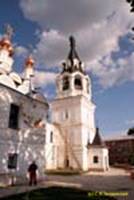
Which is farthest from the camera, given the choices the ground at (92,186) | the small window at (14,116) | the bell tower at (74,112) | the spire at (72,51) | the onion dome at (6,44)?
the spire at (72,51)

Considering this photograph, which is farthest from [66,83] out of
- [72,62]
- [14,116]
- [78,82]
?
[14,116]

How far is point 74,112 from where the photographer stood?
139ft

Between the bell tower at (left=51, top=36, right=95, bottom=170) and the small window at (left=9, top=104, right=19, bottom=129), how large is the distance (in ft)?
74.8

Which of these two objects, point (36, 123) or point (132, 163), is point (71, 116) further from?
point (36, 123)

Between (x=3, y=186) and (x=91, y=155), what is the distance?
2629 centimetres

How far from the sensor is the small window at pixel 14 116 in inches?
711

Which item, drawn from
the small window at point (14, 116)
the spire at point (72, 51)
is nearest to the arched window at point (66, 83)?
the spire at point (72, 51)

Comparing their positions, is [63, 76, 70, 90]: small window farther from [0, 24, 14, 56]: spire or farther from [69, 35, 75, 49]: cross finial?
[0, 24, 14, 56]: spire

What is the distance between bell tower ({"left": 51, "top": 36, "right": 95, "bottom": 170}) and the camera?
4066 cm

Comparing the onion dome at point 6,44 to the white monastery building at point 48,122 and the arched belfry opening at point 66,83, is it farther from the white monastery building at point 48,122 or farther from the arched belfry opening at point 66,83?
the arched belfry opening at point 66,83

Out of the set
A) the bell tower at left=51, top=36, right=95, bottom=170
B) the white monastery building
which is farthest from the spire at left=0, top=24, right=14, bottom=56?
the bell tower at left=51, top=36, right=95, bottom=170

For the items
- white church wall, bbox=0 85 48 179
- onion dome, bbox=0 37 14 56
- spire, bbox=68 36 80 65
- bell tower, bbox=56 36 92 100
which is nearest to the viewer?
white church wall, bbox=0 85 48 179

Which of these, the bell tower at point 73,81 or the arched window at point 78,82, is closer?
the bell tower at point 73,81

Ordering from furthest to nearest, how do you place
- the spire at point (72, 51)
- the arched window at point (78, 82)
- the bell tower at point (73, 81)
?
the spire at point (72, 51) → the arched window at point (78, 82) → the bell tower at point (73, 81)
